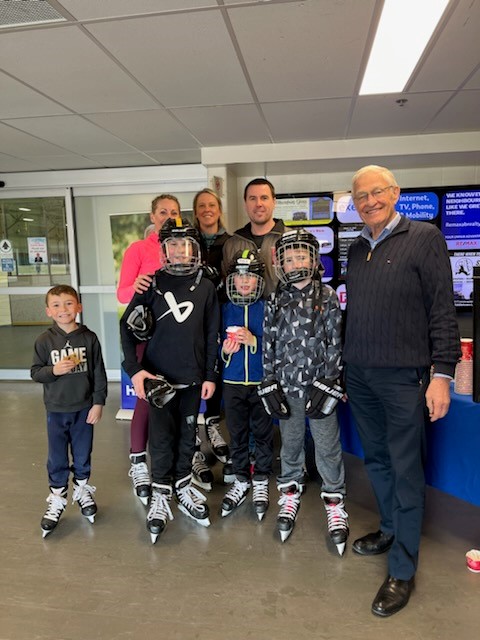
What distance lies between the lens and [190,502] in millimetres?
2488

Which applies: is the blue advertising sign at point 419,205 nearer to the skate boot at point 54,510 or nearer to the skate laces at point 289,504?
the skate laces at point 289,504

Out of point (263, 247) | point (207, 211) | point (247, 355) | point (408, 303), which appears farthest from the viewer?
point (207, 211)

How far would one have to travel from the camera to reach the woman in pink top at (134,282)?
9.04ft

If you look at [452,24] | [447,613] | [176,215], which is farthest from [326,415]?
[452,24]

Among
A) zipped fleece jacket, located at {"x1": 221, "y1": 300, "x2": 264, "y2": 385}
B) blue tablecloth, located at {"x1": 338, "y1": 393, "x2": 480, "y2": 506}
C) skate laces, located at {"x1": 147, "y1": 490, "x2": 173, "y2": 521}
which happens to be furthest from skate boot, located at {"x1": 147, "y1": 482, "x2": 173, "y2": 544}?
blue tablecloth, located at {"x1": 338, "y1": 393, "x2": 480, "y2": 506}

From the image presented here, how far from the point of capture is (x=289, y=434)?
231 cm

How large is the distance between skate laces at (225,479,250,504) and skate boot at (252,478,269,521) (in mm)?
73

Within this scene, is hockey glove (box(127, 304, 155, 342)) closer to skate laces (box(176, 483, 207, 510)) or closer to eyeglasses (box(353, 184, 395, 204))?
skate laces (box(176, 483, 207, 510))

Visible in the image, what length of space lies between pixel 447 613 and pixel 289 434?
96cm

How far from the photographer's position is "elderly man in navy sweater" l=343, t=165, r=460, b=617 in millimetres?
1749

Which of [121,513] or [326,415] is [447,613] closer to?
[326,415]

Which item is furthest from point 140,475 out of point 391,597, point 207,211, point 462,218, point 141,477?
point 462,218

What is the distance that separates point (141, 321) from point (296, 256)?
2.80 feet

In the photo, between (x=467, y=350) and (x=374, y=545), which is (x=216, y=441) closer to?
(x=374, y=545)
